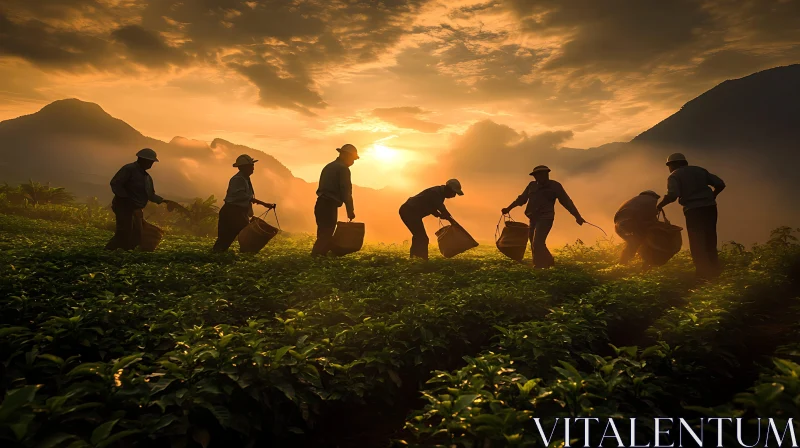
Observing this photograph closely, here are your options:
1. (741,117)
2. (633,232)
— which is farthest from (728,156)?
(633,232)

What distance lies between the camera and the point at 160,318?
16.6ft

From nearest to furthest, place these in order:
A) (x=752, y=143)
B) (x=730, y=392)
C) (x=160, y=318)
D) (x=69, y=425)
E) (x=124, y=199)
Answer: (x=69, y=425) < (x=730, y=392) < (x=160, y=318) < (x=124, y=199) < (x=752, y=143)

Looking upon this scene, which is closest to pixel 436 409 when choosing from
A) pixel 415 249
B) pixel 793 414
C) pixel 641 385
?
pixel 641 385

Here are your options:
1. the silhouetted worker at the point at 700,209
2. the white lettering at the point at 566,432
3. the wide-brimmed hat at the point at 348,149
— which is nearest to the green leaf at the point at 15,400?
the white lettering at the point at 566,432

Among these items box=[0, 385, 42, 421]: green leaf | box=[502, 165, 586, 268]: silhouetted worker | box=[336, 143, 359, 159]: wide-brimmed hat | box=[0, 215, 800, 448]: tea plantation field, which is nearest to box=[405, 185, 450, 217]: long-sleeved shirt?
box=[336, 143, 359, 159]: wide-brimmed hat

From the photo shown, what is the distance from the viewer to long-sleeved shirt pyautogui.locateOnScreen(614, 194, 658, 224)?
10.4 meters

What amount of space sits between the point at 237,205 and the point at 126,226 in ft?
8.26

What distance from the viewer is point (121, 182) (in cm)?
1002

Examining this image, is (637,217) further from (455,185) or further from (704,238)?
(455,185)

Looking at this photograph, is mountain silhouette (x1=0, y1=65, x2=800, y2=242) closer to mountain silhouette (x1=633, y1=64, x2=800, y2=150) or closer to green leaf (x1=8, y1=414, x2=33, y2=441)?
mountain silhouette (x1=633, y1=64, x2=800, y2=150)

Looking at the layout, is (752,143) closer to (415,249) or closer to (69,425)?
(415,249)

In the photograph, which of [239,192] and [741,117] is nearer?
[239,192]

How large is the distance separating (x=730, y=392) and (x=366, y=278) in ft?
18.9

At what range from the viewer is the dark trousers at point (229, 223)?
11031 mm
